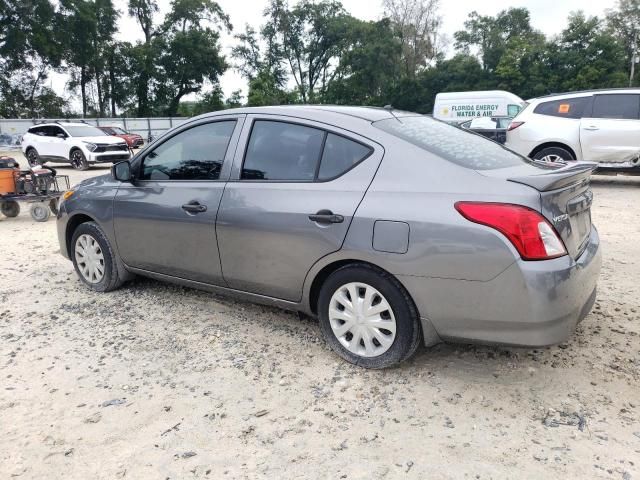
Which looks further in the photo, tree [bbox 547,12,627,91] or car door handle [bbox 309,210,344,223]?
tree [bbox 547,12,627,91]

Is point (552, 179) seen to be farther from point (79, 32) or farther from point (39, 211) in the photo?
point (79, 32)

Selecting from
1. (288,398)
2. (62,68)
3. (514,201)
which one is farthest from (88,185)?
(62,68)

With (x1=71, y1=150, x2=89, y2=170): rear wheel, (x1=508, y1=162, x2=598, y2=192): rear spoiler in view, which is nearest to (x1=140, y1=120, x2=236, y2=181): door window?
(x1=508, y1=162, x2=598, y2=192): rear spoiler

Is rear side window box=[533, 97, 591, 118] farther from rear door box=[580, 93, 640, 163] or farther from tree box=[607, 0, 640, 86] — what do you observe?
tree box=[607, 0, 640, 86]

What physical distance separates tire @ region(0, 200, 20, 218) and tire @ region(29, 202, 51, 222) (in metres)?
0.58

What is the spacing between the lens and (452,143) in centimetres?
318

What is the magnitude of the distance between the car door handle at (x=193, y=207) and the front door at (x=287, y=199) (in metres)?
0.17

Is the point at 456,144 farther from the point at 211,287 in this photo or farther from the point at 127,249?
the point at 127,249

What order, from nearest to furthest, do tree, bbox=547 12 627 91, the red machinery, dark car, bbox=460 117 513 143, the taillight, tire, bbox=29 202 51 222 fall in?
the taillight → the red machinery → tire, bbox=29 202 51 222 → dark car, bbox=460 117 513 143 → tree, bbox=547 12 627 91

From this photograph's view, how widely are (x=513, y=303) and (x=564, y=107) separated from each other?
8620 millimetres

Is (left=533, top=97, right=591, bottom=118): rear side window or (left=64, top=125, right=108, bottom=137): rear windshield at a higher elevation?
(left=64, top=125, right=108, bottom=137): rear windshield

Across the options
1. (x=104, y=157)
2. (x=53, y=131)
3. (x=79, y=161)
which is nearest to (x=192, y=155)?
(x=104, y=157)

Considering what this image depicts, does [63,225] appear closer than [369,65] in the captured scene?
Yes

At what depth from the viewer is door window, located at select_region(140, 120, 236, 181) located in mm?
3693
